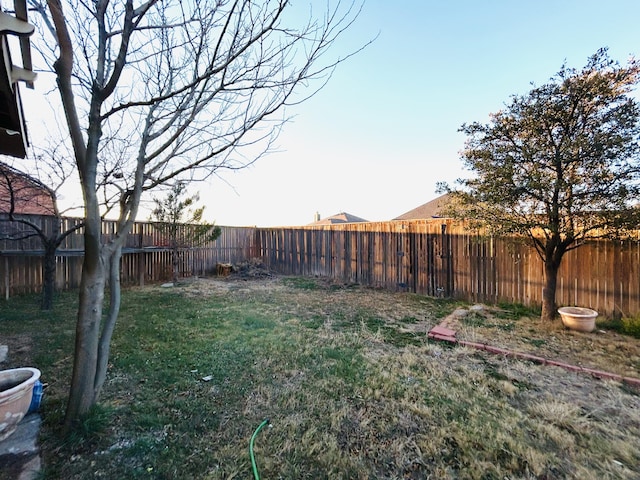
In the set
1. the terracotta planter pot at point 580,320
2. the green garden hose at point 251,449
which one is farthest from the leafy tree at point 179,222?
the terracotta planter pot at point 580,320

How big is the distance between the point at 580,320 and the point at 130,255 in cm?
924

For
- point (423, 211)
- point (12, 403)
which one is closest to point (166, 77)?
point (12, 403)

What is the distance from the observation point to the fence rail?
13.1 ft

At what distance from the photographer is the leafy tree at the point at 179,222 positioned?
23.7 ft

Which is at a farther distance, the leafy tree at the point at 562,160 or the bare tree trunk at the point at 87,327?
the leafy tree at the point at 562,160

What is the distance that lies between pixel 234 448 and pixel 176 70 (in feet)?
9.09

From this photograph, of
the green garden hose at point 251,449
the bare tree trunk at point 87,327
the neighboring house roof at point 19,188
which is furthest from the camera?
the neighboring house roof at point 19,188

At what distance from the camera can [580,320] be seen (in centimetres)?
354

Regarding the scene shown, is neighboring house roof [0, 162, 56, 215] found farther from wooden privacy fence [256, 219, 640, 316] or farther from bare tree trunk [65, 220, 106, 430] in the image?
wooden privacy fence [256, 219, 640, 316]

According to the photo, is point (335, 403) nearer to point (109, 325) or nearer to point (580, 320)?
point (109, 325)

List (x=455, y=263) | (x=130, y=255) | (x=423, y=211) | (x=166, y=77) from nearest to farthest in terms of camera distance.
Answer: (x=166, y=77), (x=455, y=263), (x=130, y=255), (x=423, y=211)

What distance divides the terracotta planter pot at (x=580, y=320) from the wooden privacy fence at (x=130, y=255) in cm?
820

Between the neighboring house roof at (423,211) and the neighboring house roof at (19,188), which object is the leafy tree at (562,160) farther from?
the neighboring house roof at (423,211)

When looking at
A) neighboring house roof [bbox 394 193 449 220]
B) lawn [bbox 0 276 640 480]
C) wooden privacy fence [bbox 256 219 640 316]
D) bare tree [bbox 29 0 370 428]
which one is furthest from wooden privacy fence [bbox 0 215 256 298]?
neighboring house roof [bbox 394 193 449 220]
